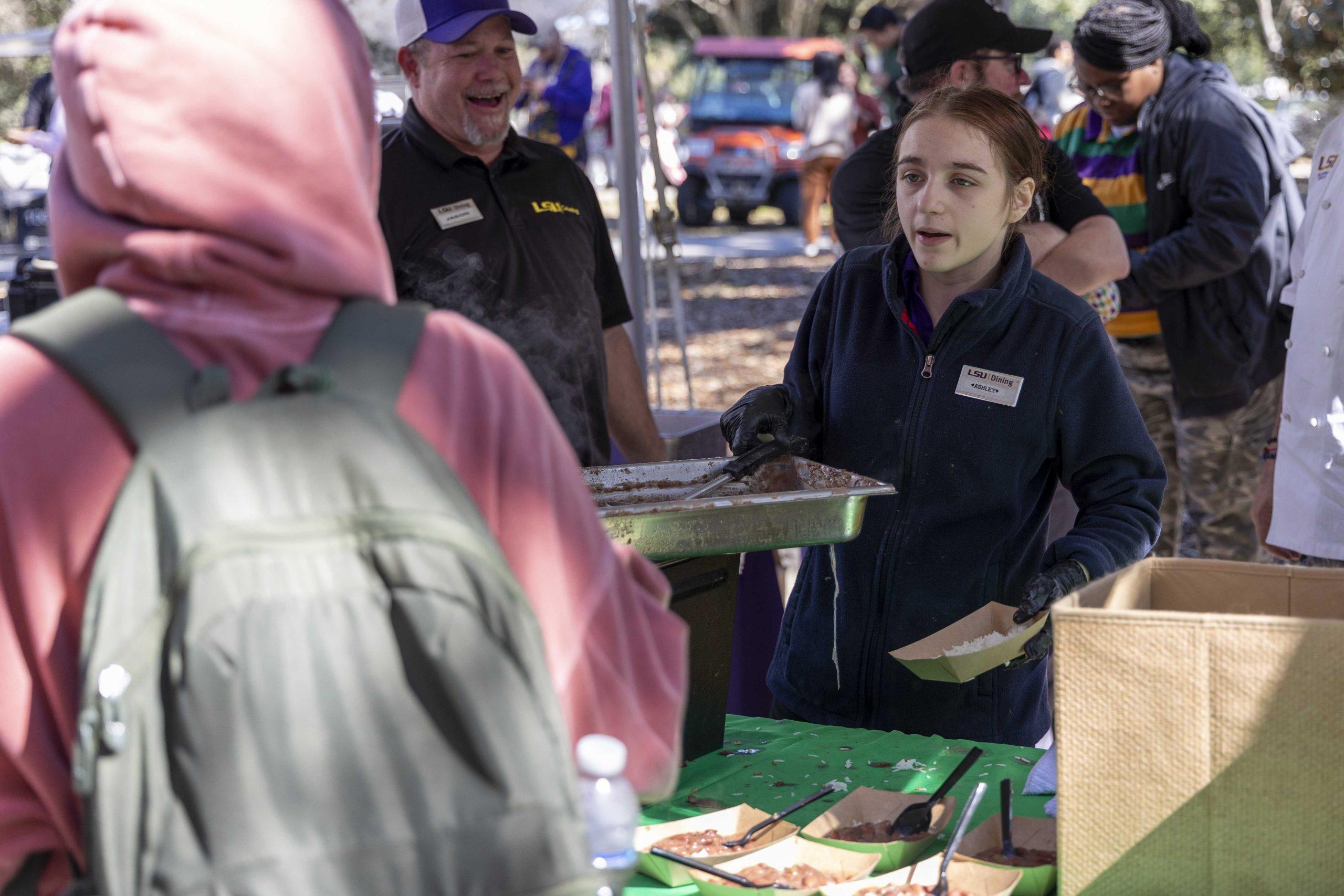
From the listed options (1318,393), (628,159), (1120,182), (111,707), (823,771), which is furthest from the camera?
(628,159)

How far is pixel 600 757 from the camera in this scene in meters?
0.95

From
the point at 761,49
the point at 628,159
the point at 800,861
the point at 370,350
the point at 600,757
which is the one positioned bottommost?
the point at 800,861

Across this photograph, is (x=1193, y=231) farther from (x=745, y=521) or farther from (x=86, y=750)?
(x=86, y=750)

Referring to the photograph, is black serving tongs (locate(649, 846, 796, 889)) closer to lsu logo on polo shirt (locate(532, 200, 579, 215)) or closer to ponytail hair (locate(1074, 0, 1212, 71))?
lsu logo on polo shirt (locate(532, 200, 579, 215))

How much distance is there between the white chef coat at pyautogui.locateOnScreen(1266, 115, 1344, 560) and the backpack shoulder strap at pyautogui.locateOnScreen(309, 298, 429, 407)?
2279 mm

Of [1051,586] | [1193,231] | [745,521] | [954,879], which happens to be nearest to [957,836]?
[954,879]

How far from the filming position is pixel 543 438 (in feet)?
3.18

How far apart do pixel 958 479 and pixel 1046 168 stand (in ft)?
3.84

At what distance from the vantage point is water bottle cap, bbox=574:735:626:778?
95cm

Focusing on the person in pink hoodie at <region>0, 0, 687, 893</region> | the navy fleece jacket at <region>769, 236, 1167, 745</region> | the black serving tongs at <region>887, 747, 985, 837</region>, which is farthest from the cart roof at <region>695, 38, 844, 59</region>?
the person in pink hoodie at <region>0, 0, 687, 893</region>

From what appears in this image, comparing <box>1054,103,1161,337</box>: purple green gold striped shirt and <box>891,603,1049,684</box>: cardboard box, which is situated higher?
<box>1054,103,1161,337</box>: purple green gold striped shirt

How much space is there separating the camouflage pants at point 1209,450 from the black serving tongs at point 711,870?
284 centimetres

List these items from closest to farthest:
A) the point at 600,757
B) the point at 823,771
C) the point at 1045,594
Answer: the point at 600,757
the point at 1045,594
the point at 823,771

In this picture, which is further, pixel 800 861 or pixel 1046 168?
pixel 1046 168
